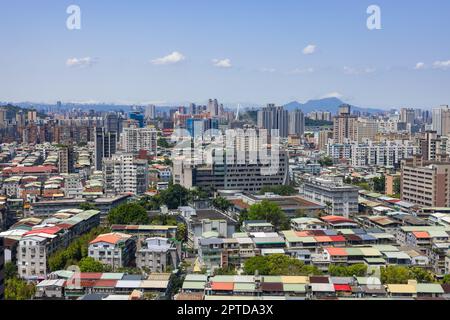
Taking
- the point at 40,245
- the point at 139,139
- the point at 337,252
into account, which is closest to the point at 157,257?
the point at 40,245

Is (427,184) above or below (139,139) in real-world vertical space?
below

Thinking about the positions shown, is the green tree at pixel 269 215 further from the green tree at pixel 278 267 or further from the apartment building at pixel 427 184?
the apartment building at pixel 427 184

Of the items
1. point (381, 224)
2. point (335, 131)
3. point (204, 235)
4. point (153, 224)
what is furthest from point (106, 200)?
point (335, 131)

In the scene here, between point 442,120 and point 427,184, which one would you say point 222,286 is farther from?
point 442,120

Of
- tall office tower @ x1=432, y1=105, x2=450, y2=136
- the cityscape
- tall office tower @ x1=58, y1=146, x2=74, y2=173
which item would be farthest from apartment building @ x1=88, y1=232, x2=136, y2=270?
tall office tower @ x1=432, y1=105, x2=450, y2=136

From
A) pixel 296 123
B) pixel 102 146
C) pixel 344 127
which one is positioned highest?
pixel 296 123

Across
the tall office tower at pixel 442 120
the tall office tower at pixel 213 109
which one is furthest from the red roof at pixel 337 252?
the tall office tower at pixel 442 120
